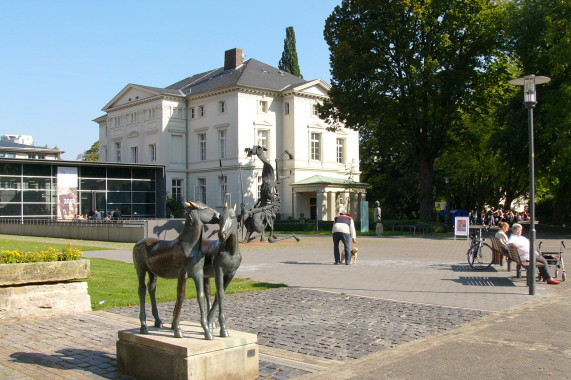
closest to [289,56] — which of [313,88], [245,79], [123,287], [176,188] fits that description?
[313,88]

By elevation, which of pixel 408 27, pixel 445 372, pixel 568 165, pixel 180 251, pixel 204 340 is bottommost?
pixel 445 372

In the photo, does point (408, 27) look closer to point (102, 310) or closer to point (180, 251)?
point (102, 310)

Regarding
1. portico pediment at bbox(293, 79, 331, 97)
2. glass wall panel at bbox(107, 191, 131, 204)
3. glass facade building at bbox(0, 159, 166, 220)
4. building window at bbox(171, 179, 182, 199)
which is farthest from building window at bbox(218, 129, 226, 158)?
glass wall panel at bbox(107, 191, 131, 204)

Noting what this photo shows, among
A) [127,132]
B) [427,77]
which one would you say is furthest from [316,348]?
[127,132]

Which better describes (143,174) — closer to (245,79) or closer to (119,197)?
(119,197)

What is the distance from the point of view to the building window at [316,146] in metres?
60.0

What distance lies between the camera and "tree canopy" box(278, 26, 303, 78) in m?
77.2

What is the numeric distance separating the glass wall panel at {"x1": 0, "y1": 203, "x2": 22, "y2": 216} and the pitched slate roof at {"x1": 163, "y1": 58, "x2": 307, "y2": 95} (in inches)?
823

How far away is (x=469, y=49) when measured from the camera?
36.4 meters

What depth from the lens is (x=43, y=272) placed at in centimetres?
910

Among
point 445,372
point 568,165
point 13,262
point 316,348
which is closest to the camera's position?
point 445,372

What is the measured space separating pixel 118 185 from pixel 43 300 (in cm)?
4421

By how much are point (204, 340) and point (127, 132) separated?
205 ft

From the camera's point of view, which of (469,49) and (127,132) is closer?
(469,49)
